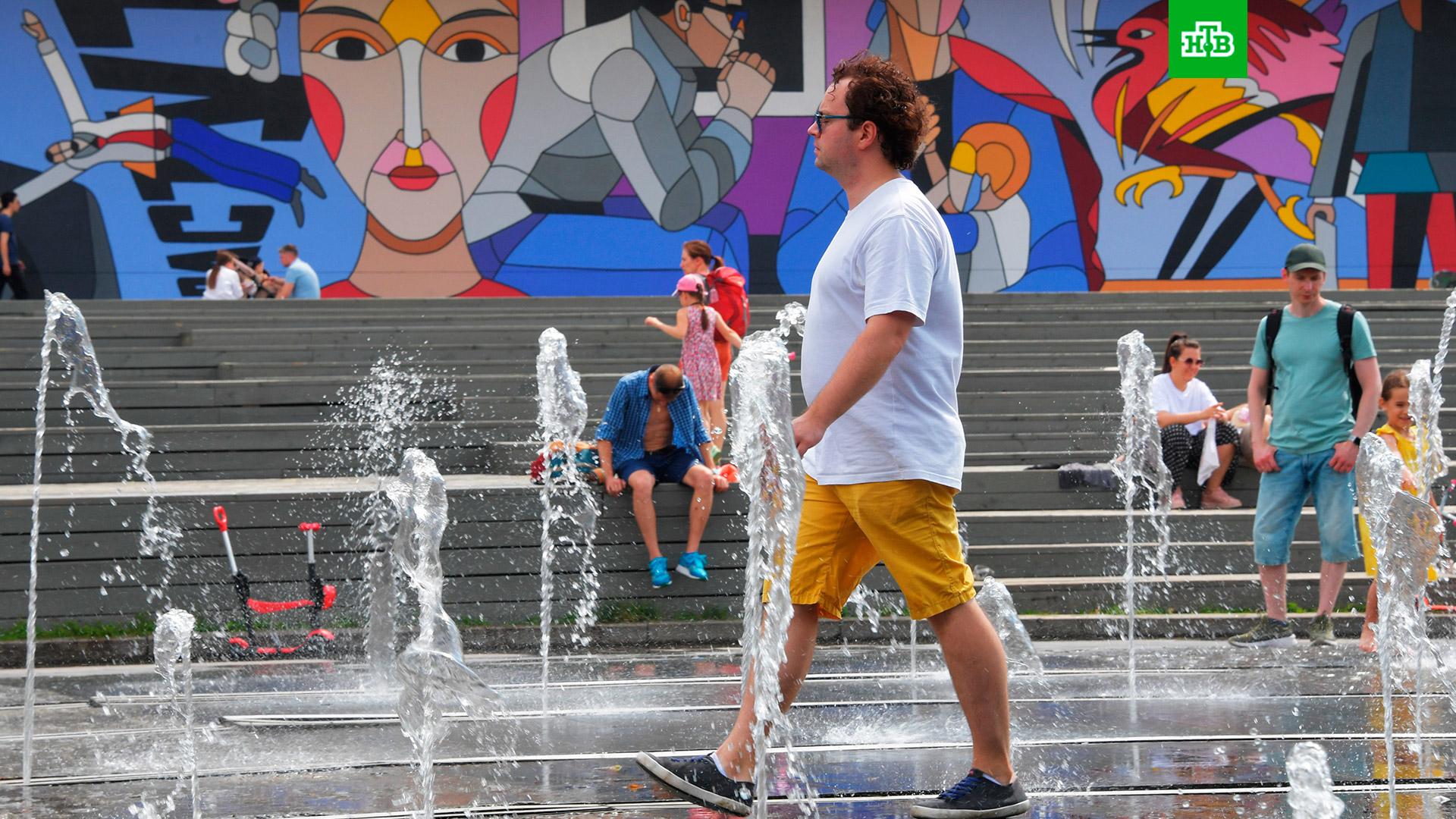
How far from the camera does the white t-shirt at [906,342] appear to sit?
3908 millimetres

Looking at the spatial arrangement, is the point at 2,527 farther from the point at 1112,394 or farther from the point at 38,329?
the point at 1112,394

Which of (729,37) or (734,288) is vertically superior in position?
(729,37)

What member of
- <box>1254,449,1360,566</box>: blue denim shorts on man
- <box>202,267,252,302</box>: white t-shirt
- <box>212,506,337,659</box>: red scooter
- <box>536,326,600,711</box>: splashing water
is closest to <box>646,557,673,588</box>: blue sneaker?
<box>536,326,600,711</box>: splashing water

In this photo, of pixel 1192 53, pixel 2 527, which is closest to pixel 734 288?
pixel 2 527

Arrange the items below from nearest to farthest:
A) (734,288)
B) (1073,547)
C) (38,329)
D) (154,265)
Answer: (1073,547) < (734,288) < (38,329) < (154,265)

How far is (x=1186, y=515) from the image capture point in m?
9.29

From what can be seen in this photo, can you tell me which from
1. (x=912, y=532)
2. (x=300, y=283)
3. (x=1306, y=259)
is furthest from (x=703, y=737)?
(x=300, y=283)

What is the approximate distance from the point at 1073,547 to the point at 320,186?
15.7 meters

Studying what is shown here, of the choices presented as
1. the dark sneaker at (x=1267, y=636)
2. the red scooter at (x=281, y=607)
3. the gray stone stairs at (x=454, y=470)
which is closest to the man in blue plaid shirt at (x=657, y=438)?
the gray stone stairs at (x=454, y=470)

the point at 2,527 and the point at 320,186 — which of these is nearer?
the point at 2,527

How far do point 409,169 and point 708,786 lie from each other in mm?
19069

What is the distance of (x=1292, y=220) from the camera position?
2362cm

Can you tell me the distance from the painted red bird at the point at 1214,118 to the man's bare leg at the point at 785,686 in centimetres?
2050

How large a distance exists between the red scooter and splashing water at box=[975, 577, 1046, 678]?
3.24 metres
